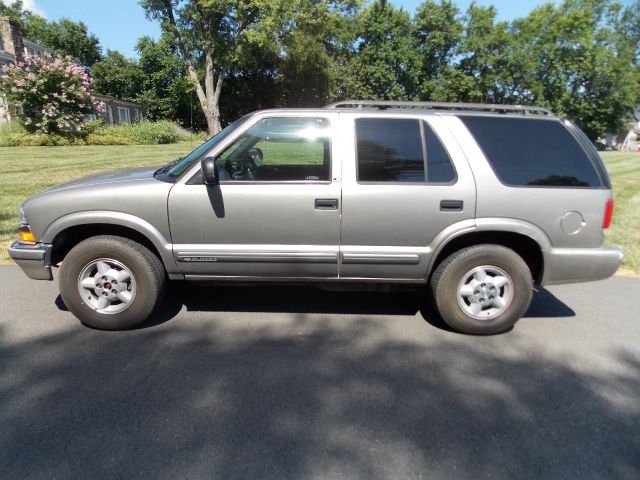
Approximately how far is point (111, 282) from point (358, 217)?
2.08m

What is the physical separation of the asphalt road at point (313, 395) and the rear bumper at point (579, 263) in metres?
0.54

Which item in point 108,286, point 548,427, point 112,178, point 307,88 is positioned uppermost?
point 307,88

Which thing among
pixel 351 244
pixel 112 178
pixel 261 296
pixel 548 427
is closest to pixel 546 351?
pixel 548 427

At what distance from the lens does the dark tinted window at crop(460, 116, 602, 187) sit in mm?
3709

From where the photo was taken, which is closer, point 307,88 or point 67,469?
point 67,469

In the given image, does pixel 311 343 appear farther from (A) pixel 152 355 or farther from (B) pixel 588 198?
(B) pixel 588 198

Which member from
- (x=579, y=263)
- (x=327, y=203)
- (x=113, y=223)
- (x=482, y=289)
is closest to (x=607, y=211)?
(x=579, y=263)

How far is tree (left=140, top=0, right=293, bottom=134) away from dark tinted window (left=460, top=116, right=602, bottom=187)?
30852 mm

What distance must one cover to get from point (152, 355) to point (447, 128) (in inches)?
114

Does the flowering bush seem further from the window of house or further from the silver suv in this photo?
the window of house

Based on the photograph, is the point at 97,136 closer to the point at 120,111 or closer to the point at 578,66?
the point at 120,111

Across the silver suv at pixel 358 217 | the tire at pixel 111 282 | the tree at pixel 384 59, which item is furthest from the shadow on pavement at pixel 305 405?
the tree at pixel 384 59

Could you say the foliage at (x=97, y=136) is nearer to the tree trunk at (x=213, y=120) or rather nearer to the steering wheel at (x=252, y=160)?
the tree trunk at (x=213, y=120)

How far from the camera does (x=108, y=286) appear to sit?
3789 mm
